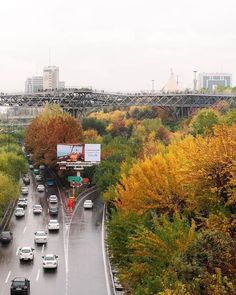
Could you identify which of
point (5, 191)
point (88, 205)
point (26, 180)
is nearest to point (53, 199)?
point (88, 205)

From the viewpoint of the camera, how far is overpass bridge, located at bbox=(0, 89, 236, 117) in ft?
340

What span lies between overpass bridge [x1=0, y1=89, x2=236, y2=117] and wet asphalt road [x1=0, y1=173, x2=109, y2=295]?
4784cm

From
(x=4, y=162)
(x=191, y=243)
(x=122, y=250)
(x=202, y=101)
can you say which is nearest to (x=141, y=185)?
(x=122, y=250)

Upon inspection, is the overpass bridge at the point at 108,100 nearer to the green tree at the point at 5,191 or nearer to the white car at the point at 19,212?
the white car at the point at 19,212

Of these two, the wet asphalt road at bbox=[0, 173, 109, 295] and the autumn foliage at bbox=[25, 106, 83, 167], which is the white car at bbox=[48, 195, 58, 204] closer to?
the wet asphalt road at bbox=[0, 173, 109, 295]

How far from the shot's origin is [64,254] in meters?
39.0

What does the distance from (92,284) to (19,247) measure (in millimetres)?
10581

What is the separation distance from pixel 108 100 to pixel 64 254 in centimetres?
7152

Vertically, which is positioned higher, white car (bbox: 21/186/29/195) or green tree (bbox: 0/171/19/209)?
green tree (bbox: 0/171/19/209)

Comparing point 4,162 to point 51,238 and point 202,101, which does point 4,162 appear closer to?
point 51,238

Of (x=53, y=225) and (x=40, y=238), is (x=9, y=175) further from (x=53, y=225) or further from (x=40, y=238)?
(x=40, y=238)

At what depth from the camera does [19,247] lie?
41.2 metres

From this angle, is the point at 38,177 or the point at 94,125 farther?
the point at 94,125

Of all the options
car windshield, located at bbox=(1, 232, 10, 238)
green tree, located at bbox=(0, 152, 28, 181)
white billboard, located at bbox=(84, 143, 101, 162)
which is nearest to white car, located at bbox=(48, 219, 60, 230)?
car windshield, located at bbox=(1, 232, 10, 238)
